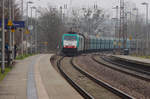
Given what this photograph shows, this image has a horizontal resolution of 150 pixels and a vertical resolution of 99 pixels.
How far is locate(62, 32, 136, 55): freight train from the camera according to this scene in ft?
129

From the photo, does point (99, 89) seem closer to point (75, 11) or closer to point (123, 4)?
point (123, 4)

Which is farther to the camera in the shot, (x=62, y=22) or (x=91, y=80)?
(x=62, y=22)

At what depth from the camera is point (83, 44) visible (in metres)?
46.4

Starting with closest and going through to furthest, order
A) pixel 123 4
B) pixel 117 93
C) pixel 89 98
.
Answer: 1. pixel 89 98
2. pixel 117 93
3. pixel 123 4

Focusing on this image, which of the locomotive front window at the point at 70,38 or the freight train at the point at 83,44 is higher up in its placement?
the locomotive front window at the point at 70,38

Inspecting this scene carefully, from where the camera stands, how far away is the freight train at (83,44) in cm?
3934

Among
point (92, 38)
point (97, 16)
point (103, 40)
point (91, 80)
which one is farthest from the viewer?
point (97, 16)

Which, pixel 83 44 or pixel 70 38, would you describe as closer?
pixel 70 38

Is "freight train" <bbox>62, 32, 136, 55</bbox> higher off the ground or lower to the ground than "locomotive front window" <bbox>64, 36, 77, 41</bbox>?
lower

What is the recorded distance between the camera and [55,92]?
1180 cm

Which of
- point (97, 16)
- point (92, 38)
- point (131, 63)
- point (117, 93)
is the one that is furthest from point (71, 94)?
point (97, 16)

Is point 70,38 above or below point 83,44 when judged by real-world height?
above

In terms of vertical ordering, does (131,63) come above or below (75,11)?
below

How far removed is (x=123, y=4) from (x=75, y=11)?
31777mm
